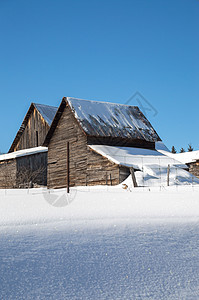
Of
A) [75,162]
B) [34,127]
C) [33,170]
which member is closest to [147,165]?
[75,162]

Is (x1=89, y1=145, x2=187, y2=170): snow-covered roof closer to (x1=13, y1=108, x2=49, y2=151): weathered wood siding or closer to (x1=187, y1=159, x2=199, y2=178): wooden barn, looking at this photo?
(x1=187, y1=159, x2=199, y2=178): wooden barn

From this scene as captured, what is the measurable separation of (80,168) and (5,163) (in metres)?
10.7

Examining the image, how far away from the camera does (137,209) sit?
11.6 m

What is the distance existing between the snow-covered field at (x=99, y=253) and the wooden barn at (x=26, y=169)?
1846 centimetres

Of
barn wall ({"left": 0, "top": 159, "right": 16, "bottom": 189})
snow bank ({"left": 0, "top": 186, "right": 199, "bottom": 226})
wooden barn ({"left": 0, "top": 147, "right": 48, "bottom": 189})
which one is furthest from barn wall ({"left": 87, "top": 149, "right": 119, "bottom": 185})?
barn wall ({"left": 0, "top": 159, "right": 16, "bottom": 189})

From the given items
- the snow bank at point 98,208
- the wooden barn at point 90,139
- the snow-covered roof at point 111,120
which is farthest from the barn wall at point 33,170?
the snow bank at point 98,208

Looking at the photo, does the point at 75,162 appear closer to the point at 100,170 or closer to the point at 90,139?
the point at 90,139

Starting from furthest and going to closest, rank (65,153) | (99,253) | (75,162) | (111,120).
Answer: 1. (111,120)
2. (65,153)
3. (75,162)
4. (99,253)

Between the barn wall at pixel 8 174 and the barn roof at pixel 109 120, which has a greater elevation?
the barn roof at pixel 109 120

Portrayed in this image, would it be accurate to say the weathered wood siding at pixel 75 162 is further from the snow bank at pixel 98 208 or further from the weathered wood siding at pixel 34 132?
the snow bank at pixel 98 208

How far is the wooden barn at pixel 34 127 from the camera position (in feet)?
112

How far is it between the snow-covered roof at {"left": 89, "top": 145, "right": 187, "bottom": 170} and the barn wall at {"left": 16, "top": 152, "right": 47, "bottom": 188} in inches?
255

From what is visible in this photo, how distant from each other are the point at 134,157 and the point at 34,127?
13368 mm

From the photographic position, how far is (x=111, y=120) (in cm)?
2842
